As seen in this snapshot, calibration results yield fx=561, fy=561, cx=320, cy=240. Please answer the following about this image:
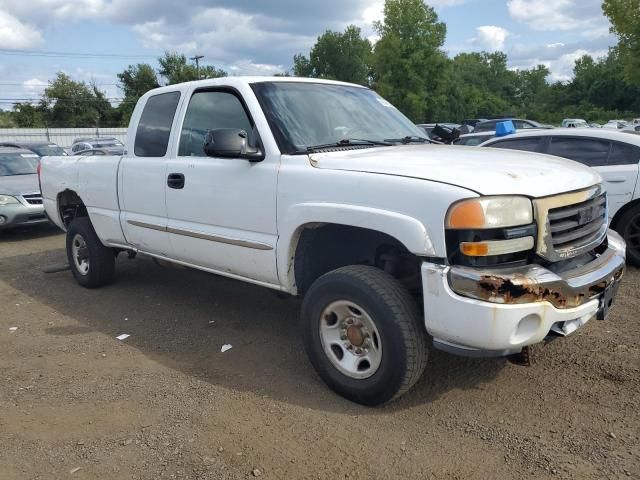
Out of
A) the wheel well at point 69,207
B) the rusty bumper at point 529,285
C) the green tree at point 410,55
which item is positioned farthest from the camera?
the green tree at point 410,55

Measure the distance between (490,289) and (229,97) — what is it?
8.09 feet

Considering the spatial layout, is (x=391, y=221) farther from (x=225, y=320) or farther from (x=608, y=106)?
(x=608, y=106)

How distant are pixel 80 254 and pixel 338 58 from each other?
6196 centimetres

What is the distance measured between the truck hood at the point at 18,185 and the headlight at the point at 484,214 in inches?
350

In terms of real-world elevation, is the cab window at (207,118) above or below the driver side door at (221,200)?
above

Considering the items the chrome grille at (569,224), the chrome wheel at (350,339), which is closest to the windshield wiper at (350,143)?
the chrome wheel at (350,339)

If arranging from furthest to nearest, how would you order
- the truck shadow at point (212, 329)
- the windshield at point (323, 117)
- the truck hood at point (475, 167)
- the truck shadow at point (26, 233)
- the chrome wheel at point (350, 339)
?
the truck shadow at point (26, 233)
the windshield at point (323, 117)
the truck shadow at point (212, 329)
the chrome wheel at point (350, 339)
the truck hood at point (475, 167)

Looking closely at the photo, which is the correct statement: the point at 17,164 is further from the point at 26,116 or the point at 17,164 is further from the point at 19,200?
the point at 26,116

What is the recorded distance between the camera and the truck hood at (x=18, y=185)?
9.55 metres

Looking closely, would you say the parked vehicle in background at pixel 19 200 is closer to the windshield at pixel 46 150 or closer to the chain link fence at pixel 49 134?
the windshield at pixel 46 150

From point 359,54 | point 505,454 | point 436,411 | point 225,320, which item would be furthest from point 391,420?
point 359,54

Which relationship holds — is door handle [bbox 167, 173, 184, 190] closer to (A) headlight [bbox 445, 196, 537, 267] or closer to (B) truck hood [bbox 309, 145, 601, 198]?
(B) truck hood [bbox 309, 145, 601, 198]

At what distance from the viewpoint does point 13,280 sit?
6.79 meters

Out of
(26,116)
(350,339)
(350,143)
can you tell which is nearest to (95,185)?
(350,143)
